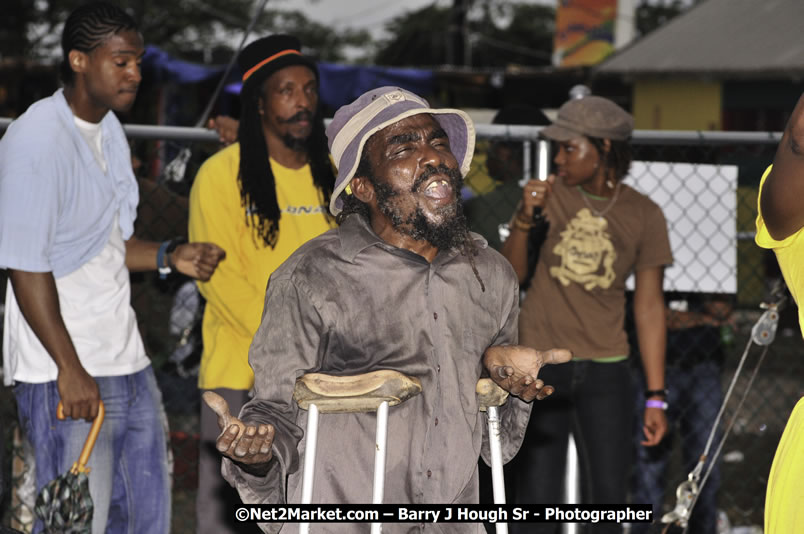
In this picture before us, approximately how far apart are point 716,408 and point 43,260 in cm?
370

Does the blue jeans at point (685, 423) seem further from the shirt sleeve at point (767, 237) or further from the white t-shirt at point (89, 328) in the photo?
the shirt sleeve at point (767, 237)

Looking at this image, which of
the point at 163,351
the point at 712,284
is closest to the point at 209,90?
the point at 163,351

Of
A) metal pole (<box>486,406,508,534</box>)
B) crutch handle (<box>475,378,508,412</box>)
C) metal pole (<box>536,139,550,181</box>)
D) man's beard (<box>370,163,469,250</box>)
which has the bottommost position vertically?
metal pole (<box>486,406,508,534</box>)

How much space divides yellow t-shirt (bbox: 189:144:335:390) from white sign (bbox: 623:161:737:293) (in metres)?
1.96

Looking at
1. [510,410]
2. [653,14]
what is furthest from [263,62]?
[653,14]

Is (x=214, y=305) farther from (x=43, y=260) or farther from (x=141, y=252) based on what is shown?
(x=43, y=260)

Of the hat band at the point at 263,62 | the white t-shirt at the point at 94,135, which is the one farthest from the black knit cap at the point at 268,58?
the white t-shirt at the point at 94,135

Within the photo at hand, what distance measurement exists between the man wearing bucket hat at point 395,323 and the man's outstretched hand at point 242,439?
1.01ft

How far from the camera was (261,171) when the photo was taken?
4438mm

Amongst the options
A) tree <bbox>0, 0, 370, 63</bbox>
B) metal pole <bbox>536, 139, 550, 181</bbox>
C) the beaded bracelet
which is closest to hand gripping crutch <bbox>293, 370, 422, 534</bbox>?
the beaded bracelet

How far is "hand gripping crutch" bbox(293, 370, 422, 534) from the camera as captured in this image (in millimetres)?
2658

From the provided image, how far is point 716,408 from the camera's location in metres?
5.73

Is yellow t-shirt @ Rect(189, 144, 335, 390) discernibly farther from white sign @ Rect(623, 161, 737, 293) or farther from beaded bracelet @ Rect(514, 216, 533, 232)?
white sign @ Rect(623, 161, 737, 293)

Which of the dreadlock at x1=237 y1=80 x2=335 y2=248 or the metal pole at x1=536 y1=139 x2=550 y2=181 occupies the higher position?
the metal pole at x1=536 y1=139 x2=550 y2=181
